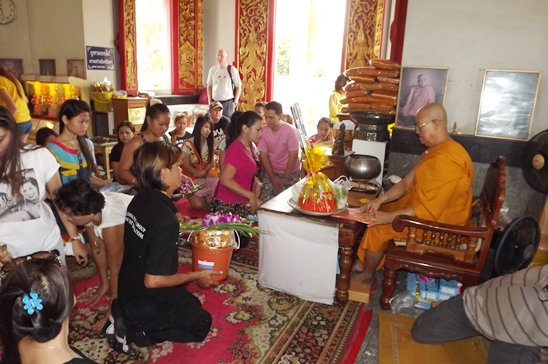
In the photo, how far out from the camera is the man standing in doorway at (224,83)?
341 inches

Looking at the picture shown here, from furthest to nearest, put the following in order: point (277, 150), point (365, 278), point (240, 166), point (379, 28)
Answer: point (379, 28) → point (277, 150) → point (240, 166) → point (365, 278)

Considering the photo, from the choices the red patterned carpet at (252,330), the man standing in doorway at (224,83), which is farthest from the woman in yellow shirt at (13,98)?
the man standing in doorway at (224,83)

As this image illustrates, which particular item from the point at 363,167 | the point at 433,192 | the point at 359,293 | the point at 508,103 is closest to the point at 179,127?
the point at 363,167

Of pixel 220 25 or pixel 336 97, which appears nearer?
pixel 336 97

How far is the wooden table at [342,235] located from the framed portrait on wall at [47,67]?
6.35 meters

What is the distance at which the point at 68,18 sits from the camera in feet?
23.2

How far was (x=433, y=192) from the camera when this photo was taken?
287cm

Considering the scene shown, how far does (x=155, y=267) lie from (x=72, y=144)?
1.68 m

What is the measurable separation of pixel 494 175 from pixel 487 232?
0.48 meters

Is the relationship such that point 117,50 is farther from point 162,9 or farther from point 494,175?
point 494,175

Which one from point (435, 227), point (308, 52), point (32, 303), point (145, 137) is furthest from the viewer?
point (308, 52)

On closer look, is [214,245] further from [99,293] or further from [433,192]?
[433,192]

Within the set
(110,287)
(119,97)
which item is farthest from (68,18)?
(110,287)

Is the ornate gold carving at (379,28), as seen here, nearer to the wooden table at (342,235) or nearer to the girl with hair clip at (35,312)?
the wooden table at (342,235)
